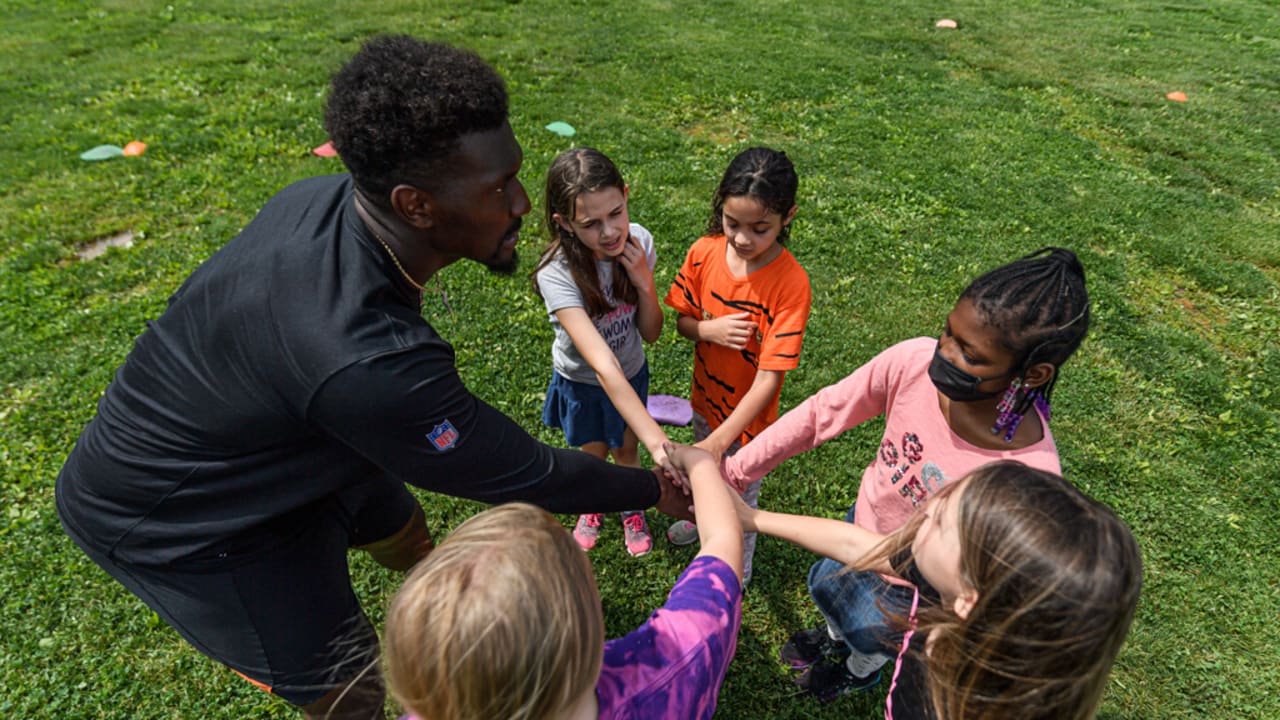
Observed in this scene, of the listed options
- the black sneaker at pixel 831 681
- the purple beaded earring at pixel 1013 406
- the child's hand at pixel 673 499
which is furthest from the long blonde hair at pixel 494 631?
the black sneaker at pixel 831 681

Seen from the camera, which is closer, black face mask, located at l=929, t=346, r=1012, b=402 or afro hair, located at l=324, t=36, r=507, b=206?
afro hair, located at l=324, t=36, r=507, b=206

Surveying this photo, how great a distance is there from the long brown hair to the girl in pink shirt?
862 millimetres

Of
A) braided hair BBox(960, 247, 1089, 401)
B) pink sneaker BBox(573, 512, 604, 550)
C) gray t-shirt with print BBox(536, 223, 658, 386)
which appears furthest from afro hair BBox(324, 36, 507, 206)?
pink sneaker BBox(573, 512, 604, 550)

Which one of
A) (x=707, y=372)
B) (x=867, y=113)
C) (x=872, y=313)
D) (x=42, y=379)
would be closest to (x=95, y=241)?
(x=42, y=379)

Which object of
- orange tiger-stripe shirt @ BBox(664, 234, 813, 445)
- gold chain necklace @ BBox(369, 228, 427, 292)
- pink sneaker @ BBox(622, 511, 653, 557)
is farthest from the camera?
pink sneaker @ BBox(622, 511, 653, 557)

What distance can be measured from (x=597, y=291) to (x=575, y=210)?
1.16ft

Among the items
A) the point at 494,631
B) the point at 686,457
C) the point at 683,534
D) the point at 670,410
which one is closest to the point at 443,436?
the point at 494,631

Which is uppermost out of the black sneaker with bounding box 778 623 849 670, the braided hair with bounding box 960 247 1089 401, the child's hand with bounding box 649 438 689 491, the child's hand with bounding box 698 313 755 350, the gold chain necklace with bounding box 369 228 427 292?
the gold chain necklace with bounding box 369 228 427 292

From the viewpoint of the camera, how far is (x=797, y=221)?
6.21 m

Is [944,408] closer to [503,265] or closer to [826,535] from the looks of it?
[826,535]

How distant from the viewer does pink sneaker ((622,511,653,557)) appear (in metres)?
3.64

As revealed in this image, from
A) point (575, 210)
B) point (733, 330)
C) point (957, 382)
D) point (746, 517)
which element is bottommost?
point (746, 517)

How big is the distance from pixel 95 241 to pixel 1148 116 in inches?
471

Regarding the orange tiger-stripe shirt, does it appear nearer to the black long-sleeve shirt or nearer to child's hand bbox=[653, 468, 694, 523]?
child's hand bbox=[653, 468, 694, 523]
